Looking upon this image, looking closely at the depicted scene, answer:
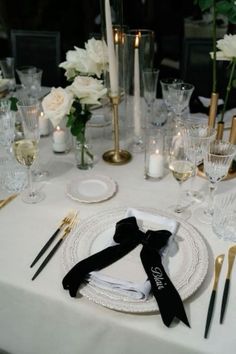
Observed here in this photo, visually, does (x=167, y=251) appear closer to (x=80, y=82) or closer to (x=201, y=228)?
(x=201, y=228)

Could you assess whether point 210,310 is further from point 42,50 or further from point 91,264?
point 42,50

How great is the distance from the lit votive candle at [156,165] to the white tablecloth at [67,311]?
3.3 inches

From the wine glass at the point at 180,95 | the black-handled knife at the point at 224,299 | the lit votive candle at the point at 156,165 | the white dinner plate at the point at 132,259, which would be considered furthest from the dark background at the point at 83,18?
the black-handled knife at the point at 224,299

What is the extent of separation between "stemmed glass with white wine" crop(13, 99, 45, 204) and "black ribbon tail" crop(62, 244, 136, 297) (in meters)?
0.31

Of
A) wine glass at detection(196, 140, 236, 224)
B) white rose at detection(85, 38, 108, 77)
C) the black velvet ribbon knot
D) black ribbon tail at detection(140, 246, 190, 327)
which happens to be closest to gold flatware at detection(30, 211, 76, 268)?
the black velvet ribbon knot

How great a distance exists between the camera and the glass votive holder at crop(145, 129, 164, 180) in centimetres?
111

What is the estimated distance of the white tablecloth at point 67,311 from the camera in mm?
658

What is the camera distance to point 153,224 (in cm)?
89

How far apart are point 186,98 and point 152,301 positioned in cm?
77

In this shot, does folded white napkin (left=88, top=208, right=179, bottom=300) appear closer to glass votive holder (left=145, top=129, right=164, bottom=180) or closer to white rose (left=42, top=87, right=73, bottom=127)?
glass votive holder (left=145, top=129, right=164, bottom=180)

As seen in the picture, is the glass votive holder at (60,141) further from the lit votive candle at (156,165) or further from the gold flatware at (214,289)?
the gold flatware at (214,289)

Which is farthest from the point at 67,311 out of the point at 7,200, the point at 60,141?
the point at 60,141

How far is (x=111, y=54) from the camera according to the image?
1.07 m

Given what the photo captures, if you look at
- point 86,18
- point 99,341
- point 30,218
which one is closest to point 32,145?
point 30,218
